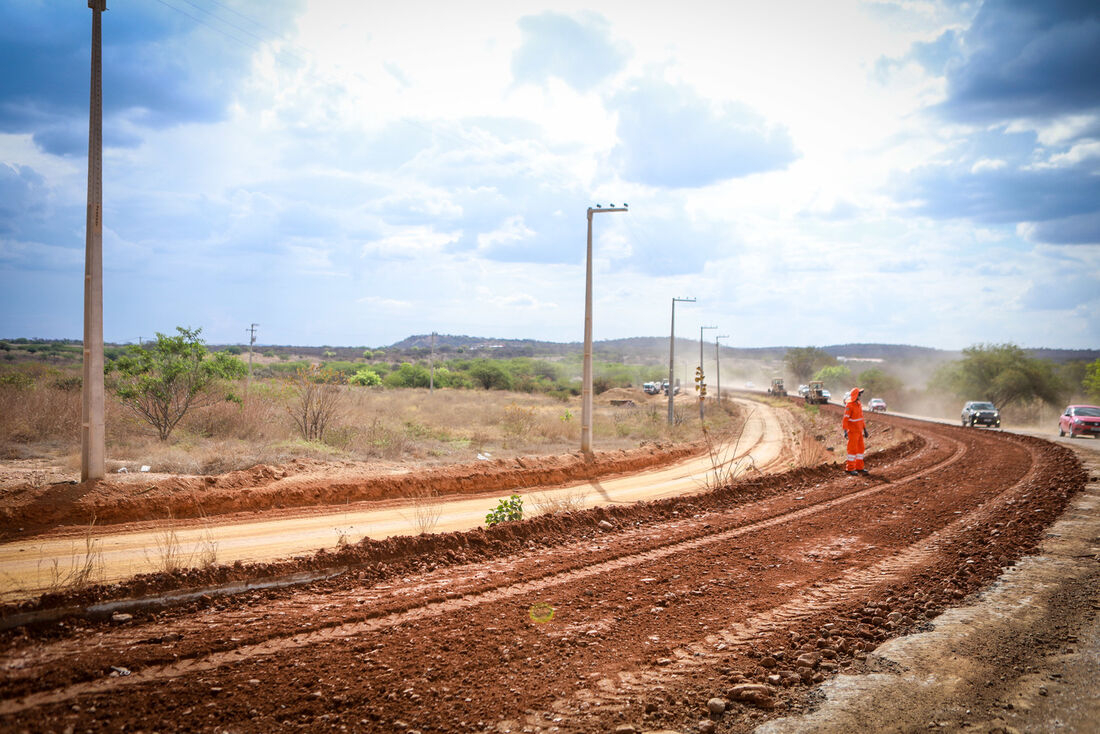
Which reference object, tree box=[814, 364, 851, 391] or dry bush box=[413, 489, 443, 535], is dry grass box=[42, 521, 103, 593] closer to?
dry bush box=[413, 489, 443, 535]

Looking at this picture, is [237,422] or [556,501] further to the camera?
[237,422]

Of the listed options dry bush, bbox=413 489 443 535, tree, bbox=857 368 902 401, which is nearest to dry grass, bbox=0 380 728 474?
dry bush, bbox=413 489 443 535

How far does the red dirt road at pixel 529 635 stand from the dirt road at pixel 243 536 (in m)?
1.77

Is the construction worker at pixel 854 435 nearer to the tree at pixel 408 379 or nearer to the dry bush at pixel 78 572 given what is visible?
the dry bush at pixel 78 572

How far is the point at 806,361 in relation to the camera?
468 feet

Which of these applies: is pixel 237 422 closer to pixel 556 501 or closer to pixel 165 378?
pixel 165 378

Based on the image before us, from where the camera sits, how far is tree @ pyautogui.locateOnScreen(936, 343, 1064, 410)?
207ft

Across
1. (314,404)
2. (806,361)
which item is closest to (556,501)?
(314,404)

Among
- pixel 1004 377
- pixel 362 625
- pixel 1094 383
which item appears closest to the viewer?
pixel 362 625

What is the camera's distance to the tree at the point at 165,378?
1944 centimetres

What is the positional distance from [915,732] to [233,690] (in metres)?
4.79

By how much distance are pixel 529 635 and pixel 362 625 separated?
1573 mm

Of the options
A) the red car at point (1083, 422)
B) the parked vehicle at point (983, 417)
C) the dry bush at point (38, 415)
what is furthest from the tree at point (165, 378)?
the parked vehicle at point (983, 417)

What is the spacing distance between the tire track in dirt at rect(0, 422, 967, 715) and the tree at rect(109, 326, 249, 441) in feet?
52.6
